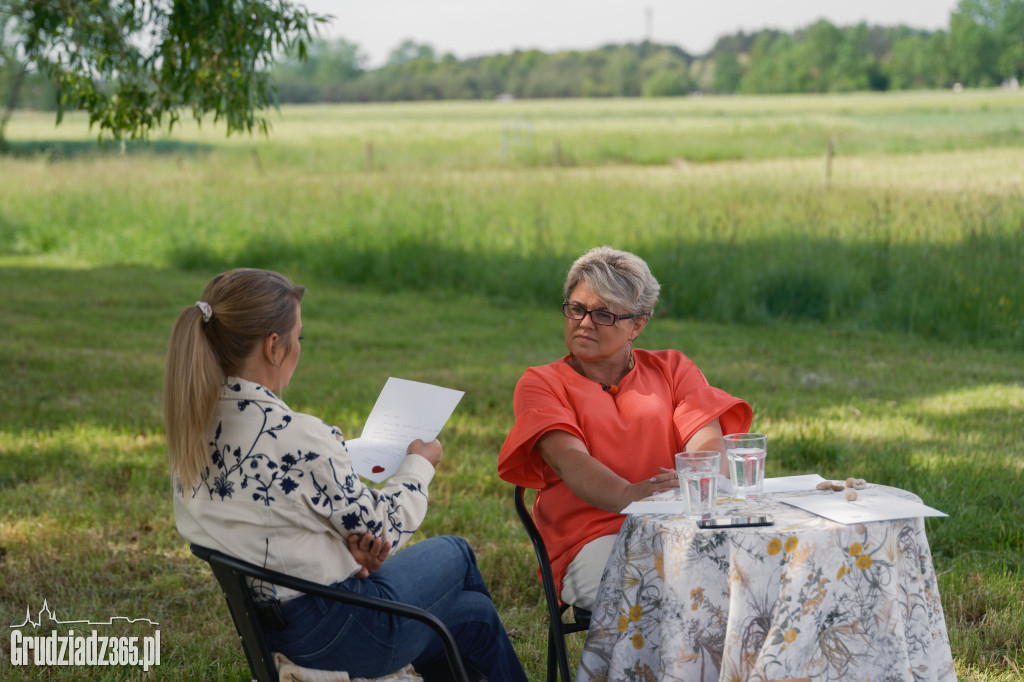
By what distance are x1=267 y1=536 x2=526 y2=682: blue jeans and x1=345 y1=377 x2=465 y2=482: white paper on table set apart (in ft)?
0.94

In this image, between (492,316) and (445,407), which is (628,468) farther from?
(492,316)

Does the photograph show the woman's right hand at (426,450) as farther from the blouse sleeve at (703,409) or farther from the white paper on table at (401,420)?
the blouse sleeve at (703,409)

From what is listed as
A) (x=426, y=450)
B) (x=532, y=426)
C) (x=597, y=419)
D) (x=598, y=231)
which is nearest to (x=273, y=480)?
(x=426, y=450)

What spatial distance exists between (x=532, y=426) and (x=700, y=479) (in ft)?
2.38

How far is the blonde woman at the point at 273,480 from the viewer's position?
2.25 m

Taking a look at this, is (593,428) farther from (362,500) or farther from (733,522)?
(362,500)

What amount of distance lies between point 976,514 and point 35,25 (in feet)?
22.2

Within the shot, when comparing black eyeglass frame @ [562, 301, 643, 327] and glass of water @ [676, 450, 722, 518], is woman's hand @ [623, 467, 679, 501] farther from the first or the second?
black eyeglass frame @ [562, 301, 643, 327]

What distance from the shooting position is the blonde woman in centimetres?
225

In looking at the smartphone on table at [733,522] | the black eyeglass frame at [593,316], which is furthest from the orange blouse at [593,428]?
the smartphone on table at [733,522]

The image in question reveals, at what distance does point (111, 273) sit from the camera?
542 inches

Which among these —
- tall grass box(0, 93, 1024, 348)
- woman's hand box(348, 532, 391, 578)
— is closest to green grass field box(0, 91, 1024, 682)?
tall grass box(0, 93, 1024, 348)

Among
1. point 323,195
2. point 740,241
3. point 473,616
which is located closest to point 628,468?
point 473,616

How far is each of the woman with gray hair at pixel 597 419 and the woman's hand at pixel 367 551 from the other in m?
0.71
